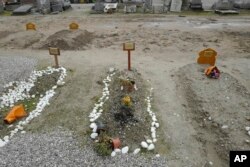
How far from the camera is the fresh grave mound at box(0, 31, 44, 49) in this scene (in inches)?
566

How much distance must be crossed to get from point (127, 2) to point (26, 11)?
811 cm

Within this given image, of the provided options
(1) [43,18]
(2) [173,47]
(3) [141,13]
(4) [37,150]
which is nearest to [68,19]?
(1) [43,18]

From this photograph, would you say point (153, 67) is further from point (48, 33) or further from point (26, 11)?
point (26, 11)

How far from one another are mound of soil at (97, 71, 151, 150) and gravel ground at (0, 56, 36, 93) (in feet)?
12.2

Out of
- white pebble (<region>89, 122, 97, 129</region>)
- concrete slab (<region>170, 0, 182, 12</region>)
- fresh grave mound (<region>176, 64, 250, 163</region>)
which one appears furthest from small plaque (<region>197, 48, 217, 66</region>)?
concrete slab (<region>170, 0, 182, 12</region>)

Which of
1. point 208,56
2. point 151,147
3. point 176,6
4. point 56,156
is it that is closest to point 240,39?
point 208,56

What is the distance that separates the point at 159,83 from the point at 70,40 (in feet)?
20.2

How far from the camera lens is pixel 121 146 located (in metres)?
6.63

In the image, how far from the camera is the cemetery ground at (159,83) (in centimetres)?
667

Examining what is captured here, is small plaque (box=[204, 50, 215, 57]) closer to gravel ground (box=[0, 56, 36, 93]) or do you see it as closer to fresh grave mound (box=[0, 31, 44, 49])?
gravel ground (box=[0, 56, 36, 93])

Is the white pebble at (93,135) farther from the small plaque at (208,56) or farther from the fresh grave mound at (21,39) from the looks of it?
the fresh grave mound at (21,39)

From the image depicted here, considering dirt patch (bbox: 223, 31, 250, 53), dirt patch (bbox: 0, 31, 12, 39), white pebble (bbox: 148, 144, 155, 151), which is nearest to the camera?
white pebble (bbox: 148, 144, 155, 151)

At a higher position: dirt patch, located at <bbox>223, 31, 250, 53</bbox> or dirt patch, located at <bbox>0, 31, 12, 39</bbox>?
dirt patch, located at <bbox>223, 31, 250, 53</bbox>

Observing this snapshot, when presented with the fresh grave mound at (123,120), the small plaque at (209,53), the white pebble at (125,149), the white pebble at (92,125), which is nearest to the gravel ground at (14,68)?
the fresh grave mound at (123,120)
